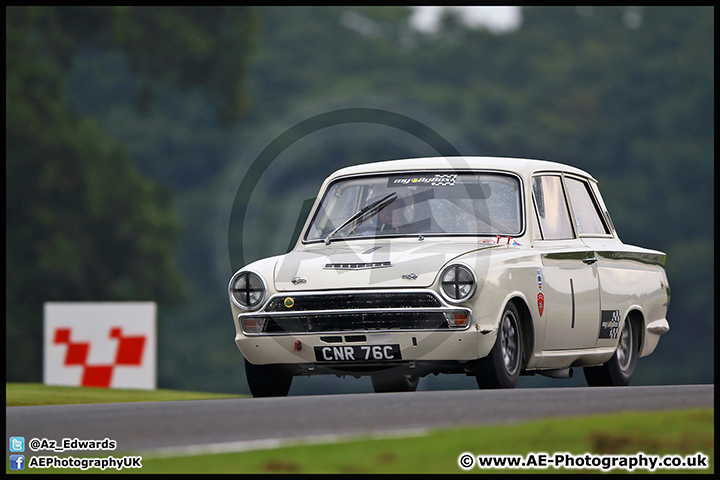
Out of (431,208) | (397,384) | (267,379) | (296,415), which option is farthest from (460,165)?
(296,415)

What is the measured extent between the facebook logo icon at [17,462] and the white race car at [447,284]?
3.71 metres

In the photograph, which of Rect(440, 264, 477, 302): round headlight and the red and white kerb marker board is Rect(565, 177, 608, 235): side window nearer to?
Rect(440, 264, 477, 302): round headlight

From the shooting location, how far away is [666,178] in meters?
49.8

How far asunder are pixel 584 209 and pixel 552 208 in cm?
90

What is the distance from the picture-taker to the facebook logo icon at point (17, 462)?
6156mm

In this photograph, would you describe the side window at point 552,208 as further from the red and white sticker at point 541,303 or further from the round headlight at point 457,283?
the round headlight at point 457,283

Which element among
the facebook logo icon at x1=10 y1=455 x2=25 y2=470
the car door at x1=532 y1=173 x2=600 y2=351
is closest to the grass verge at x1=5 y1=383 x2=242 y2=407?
the car door at x1=532 y1=173 x2=600 y2=351

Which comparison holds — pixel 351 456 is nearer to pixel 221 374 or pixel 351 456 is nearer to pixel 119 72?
pixel 221 374

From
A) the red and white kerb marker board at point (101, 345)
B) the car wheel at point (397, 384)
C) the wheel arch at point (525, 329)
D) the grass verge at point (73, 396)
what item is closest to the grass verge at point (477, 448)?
the wheel arch at point (525, 329)

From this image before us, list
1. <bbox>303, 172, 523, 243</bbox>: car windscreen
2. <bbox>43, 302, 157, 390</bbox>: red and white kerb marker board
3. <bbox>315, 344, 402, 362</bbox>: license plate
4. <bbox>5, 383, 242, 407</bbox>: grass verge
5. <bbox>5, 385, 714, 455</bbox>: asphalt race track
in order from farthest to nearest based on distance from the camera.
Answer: <bbox>43, 302, 157, 390</bbox>: red and white kerb marker board, <bbox>5, 383, 242, 407</bbox>: grass verge, <bbox>303, 172, 523, 243</bbox>: car windscreen, <bbox>315, 344, 402, 362</bbox>: license plate, <bbox>5, 385, 714, 455</bbox>: asphalt race track

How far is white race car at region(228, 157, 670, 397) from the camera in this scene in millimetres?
9695

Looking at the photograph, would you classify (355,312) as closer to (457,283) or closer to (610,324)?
(457,283)

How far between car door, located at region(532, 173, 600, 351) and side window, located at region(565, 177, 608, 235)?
24 centimetres

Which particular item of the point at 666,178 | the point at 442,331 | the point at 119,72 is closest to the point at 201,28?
the point at 119,72
